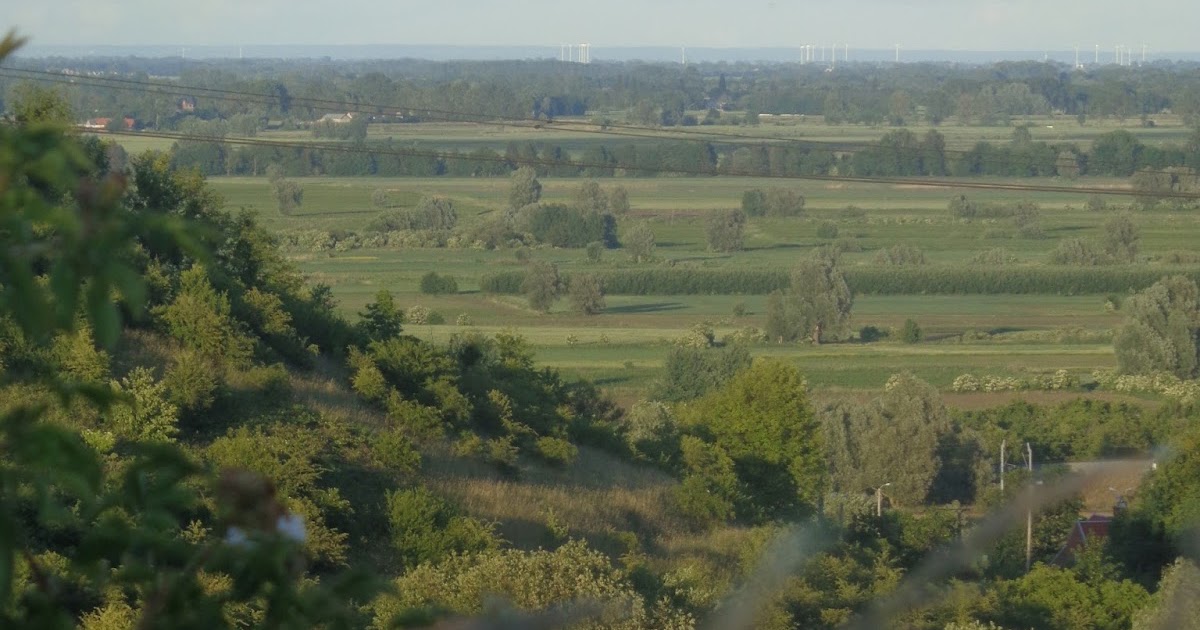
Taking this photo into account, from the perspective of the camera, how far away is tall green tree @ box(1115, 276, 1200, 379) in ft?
99.8

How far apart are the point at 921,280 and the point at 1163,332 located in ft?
34.4

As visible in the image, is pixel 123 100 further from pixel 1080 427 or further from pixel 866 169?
pixel 1080 427

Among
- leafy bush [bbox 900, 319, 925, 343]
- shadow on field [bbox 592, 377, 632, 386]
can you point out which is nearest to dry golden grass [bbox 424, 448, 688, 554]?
shadow on field [bbox 592, 377, 632, 386]

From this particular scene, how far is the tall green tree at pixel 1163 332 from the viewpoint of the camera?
30406 mm

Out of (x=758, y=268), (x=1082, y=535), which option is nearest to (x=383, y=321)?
(x=1082, y=535)

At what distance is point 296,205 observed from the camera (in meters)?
50.4

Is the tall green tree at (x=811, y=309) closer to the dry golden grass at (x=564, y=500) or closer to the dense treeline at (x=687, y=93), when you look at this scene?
the dry golden grass at (x=564, y=500)

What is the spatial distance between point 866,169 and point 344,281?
103ft

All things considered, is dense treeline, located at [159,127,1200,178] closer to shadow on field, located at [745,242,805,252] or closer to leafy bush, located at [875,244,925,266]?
shadow on field, located at [745,242,805,252]

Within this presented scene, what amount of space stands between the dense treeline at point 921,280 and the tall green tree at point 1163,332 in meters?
7.66

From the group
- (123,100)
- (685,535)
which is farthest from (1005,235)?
(685,535)

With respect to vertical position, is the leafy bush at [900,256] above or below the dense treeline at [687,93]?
below

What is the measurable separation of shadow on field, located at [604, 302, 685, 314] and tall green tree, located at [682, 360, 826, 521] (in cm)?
2109

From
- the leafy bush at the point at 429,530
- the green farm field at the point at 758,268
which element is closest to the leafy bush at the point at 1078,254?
the green farm field at the point at 758,268
